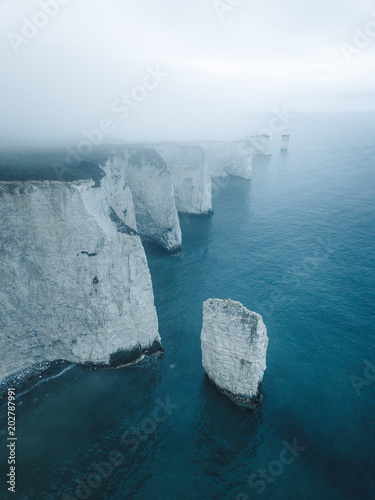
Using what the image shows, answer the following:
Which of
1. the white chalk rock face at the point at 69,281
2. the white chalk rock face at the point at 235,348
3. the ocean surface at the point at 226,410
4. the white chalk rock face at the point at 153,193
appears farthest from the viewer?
the white chalk rock face at the point at 153,193

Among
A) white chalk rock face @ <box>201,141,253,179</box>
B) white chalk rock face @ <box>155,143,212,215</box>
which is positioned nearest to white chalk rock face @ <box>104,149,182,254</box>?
white chalk rock face @ <box>155,143,212,215</box>

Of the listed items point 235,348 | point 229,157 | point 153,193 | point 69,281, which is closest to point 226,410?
point 235,348

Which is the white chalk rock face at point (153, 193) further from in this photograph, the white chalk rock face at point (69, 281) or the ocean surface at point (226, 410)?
A: the white chalk rock face at point (69, 281)

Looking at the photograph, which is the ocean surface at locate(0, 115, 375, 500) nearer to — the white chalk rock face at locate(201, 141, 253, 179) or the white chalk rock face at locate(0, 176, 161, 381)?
the white chalk rock face at locate(0, 176, 161, 381)

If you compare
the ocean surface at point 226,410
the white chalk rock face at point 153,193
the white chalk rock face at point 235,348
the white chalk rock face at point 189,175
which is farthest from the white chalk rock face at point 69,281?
the white chalk rock face at point 189,175

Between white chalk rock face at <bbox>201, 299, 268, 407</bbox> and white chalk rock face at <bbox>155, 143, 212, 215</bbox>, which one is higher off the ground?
white chalk rock face at <bbox>155, 143, 212, 215</bbox>

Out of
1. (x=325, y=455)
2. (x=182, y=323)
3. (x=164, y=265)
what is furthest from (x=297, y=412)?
(x=164, y=265)

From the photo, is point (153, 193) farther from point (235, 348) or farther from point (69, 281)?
point (235, 348)
